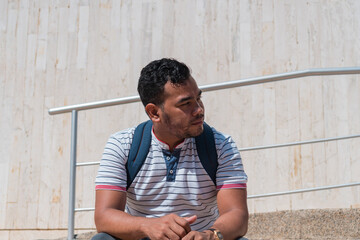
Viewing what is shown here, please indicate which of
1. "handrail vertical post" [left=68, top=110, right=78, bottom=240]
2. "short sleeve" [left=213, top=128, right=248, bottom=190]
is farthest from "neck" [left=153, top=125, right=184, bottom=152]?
"handrail vertical post" [left=68, top=110, right=78, bottom=240]

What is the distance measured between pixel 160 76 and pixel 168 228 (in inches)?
17.9

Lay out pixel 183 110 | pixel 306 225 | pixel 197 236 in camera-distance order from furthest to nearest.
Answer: pixel 306 225 → pixel 183 110 → pixel 197 236

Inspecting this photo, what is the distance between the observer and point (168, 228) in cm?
126

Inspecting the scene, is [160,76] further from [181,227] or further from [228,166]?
[181,227]

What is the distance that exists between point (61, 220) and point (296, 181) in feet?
5.47

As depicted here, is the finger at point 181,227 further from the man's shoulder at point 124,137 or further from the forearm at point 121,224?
the man's shoulder at point 124,137

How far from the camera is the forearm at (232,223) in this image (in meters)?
1.30

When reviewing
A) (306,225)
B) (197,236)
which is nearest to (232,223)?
(197,236)

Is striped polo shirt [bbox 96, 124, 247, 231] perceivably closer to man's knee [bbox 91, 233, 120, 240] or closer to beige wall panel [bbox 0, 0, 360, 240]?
man's knee [bbox 91, 233, 120, 240]

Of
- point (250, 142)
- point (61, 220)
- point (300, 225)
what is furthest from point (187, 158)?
point (61, 220)

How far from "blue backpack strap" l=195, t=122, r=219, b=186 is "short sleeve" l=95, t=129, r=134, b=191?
0.21 metres

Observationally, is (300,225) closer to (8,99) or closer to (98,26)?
(98,26)

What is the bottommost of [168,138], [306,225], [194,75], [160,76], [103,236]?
[306,225]

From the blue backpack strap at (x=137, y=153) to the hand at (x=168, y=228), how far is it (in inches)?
7.3
